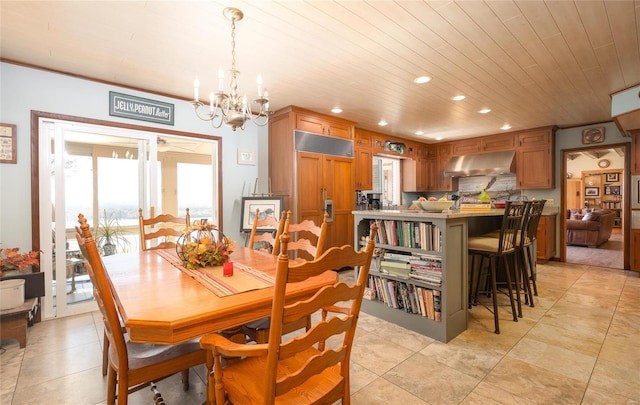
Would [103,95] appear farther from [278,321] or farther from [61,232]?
[278,321]

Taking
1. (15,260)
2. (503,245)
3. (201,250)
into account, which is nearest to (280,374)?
(201,250)

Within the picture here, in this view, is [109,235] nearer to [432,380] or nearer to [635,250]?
[432,380]

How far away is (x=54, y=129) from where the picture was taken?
9.40 ft

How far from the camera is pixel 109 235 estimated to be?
3.32 meters

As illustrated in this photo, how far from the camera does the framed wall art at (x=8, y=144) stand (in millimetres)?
2578

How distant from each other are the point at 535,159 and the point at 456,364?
4837mm

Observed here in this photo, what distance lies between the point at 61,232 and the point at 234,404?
295cm

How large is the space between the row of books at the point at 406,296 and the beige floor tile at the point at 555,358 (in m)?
0.58

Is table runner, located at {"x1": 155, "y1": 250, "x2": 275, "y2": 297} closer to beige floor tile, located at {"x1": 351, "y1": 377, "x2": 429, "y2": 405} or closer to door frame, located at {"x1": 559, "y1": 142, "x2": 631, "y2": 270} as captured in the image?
beige floor tile, located at {"x1": 351, "y1": 377, "x2": 429, "y2": 405}

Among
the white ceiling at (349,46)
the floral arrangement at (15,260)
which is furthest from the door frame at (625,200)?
the floral arrangement at (15,260)

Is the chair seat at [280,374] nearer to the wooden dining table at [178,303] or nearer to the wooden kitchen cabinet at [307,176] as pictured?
the wooden dining table at [178,303]

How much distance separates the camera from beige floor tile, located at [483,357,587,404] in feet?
5.51

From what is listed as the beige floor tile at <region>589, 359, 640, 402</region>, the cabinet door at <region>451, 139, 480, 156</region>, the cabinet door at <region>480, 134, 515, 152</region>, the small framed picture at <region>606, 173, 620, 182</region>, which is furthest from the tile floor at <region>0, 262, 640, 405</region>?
the small framed picture at <region>606, 173, 620, 182</region>

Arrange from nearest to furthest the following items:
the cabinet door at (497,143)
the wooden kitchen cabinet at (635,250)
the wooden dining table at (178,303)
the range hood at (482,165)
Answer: the wooden dining table at (178,303), the wooden kitchen cabinet at (635,250), the range hood at (482,165), the cabinet door at (497,143)
